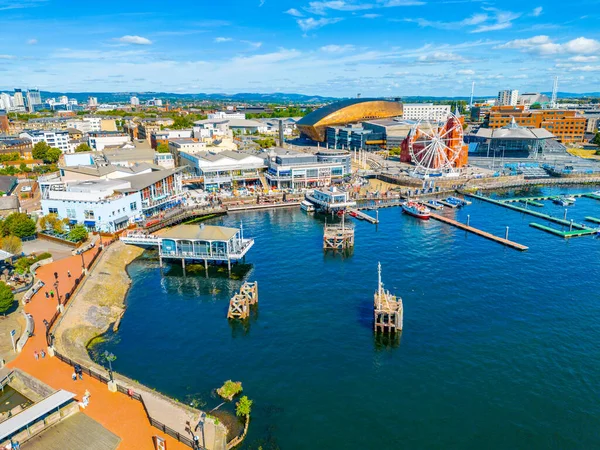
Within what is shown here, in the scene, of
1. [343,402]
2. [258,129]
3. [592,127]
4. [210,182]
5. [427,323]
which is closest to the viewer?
[343,402]

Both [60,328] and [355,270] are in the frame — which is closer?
[60,328]

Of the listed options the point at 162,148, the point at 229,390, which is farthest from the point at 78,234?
the point at 162,148

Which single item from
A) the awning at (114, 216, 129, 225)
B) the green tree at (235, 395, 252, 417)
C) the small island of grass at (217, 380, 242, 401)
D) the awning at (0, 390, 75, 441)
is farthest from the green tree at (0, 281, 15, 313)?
the awning at (114, 216, 129, 225)

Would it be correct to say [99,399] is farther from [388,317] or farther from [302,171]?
[302,171]

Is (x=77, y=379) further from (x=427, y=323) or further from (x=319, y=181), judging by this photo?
(x=319, y=181)


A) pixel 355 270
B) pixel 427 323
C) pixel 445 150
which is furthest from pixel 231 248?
pixel 445 150

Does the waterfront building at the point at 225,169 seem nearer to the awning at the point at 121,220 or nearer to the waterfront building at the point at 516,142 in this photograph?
the awning at the point at 121,220
